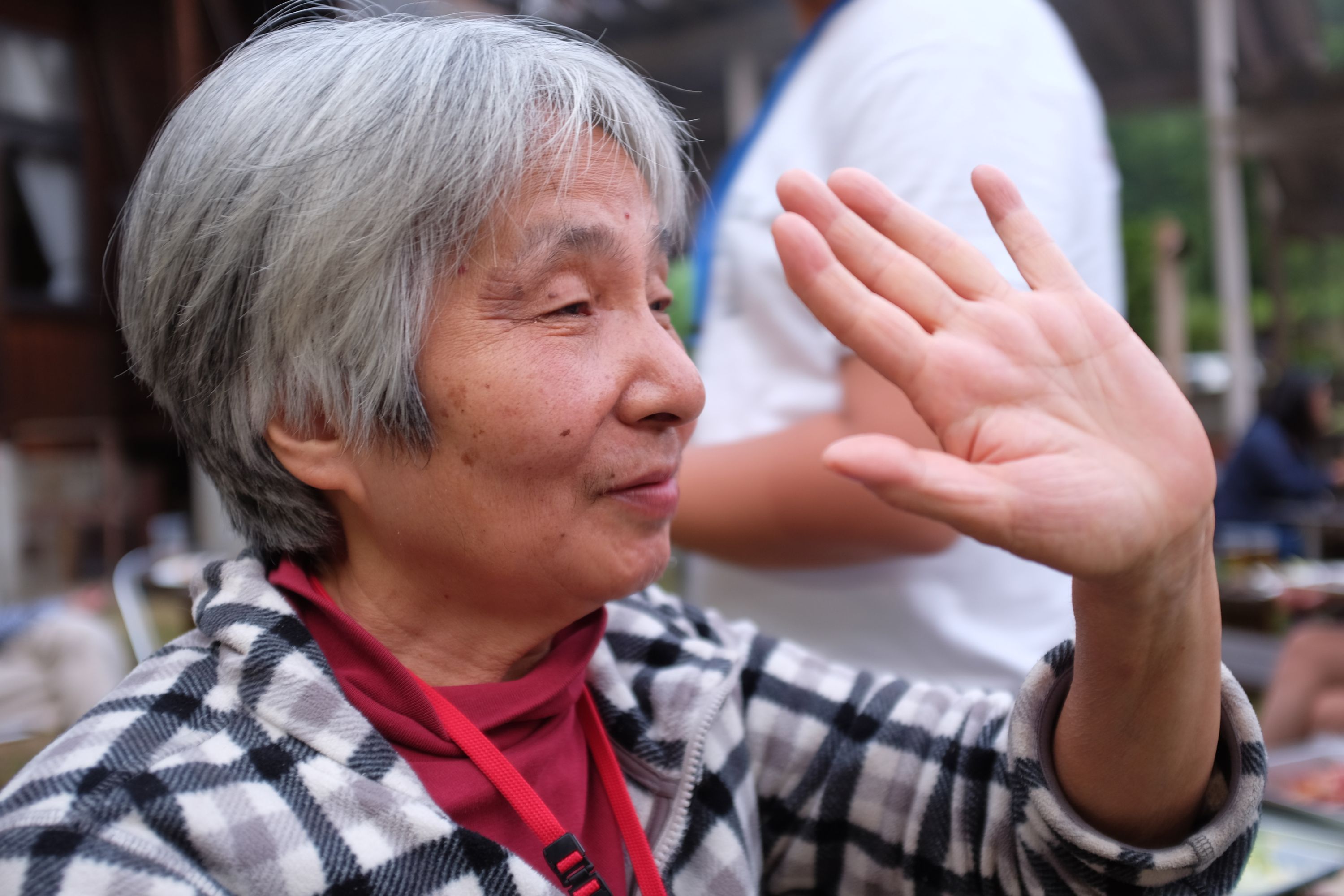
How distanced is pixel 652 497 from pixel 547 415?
150 millimetres

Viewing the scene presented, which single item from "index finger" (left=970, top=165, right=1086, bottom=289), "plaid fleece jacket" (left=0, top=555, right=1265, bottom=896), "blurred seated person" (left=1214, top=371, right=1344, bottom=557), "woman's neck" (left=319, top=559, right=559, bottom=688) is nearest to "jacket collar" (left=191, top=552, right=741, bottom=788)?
"plaid fleece jacket" (left=0, top=555, right=1265, bottom=896)

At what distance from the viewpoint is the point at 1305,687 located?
396cm

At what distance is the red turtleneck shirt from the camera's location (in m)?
1.10

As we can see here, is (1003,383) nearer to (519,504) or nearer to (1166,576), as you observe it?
(1166,576)

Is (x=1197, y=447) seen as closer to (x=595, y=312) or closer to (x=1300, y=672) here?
(x=595, y=312)

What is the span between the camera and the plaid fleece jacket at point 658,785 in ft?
3.12

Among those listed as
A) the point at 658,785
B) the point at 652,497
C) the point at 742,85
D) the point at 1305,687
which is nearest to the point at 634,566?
the point at 652,497

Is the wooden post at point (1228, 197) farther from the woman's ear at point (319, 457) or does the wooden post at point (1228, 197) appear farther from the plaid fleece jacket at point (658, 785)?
the woman's ear at point (319, 457)

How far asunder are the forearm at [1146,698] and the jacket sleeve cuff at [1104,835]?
0.07 feet

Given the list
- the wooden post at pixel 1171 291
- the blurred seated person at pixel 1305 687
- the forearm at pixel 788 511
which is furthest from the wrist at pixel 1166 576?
the wooden post at pixel 1171 291

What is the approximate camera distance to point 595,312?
44.5 inches

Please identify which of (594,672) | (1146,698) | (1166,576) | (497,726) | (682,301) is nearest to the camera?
(1166,576)

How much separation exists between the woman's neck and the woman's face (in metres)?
0.06

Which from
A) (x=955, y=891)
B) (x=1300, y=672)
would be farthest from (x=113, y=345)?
(x=955, y=891)
